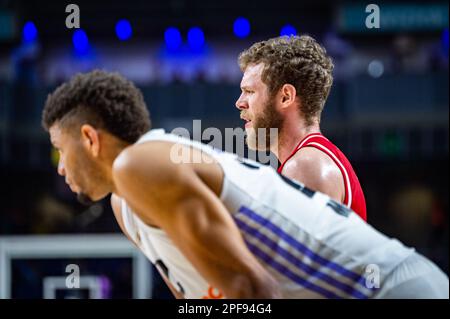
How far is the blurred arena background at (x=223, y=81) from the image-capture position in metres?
15.0

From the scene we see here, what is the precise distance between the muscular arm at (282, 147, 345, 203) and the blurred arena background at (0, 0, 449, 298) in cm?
1073

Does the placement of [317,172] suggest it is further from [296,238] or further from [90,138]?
[90,138]

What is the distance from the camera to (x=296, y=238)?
233 cm

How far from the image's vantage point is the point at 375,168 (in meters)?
17.5

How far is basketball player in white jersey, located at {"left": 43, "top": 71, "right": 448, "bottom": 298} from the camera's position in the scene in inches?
87.4

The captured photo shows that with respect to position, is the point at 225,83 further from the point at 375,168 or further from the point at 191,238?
the point at 191,238

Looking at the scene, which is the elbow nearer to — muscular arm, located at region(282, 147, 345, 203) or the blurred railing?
muscular arm, located at region(282, 147, 345, 203)

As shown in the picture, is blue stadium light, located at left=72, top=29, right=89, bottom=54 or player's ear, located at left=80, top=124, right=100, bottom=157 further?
blue stadium light, located at left=72, top=29, right=89, bottom=54

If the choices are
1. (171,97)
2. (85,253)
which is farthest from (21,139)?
(85,253)

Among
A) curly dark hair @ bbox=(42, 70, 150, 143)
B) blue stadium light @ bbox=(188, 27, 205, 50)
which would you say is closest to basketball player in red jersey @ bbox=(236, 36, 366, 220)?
curly dark hair @ bbox=(42, 70, 150, 143)

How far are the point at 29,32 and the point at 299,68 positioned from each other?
49.2 ft

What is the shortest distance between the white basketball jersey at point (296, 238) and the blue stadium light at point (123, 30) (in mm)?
15380

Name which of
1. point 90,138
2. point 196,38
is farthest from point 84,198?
point 196,38
